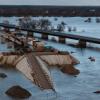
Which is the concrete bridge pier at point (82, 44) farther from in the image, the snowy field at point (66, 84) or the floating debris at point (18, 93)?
the floating debris at point (18, 93)

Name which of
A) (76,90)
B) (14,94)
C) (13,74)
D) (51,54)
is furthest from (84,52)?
(14,94)

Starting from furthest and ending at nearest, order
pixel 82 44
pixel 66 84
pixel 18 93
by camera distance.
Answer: pixel 82 44 < pixel 66 84 < pixel 18 93

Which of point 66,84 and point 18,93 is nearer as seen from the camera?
point 18,93

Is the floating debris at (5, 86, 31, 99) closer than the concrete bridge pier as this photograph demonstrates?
Yes

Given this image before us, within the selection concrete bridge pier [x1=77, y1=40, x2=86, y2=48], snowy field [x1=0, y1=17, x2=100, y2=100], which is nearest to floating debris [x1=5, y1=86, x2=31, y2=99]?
snowy field [x1=0, y1=17, x2=100, y2=100]

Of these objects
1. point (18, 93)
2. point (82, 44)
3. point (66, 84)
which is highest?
point (18, 93)

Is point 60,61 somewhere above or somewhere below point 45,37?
above

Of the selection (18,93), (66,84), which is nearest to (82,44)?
(66,84)

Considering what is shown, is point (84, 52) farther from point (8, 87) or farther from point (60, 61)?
point (8, 87)

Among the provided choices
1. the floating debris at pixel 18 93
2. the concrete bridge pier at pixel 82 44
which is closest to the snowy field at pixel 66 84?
the floating debris at pixel 18 93

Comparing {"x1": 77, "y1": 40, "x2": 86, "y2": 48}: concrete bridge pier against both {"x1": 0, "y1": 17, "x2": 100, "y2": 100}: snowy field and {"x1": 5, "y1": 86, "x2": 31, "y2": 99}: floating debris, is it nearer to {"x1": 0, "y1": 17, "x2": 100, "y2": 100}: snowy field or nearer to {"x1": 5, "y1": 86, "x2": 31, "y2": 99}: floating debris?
{"x1": 0, "y1": 17, "x2": 100, "y2": 100}: snowy field

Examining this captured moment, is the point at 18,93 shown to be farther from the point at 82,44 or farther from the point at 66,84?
the point at 82,44
